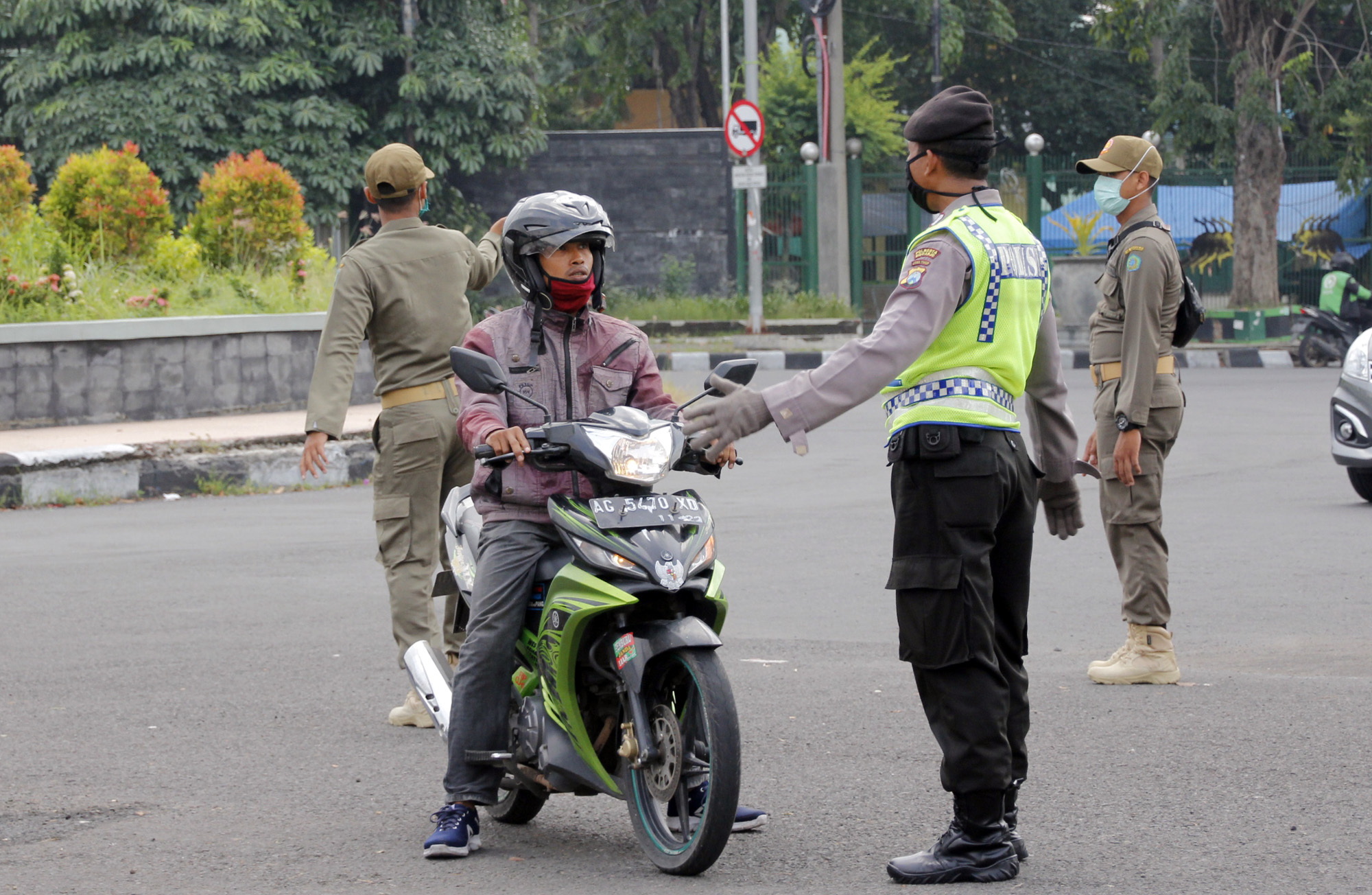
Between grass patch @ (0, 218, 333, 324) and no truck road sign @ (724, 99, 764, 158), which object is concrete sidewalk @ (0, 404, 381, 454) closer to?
grass patch @ (0, 218, 333, 324)

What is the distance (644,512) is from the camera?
13.0 ft

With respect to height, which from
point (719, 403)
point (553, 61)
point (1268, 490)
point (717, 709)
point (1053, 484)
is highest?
point (553, 61)

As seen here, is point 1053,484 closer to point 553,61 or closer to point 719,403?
point 719,403

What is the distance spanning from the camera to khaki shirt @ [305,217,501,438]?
5.41 meters

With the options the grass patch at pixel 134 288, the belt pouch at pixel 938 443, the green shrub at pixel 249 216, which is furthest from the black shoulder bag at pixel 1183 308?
the green shrub at pixel 249 216

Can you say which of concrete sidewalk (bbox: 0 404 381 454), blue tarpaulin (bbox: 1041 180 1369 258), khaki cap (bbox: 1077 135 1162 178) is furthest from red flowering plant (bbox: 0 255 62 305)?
blue tarpaulin (bbox: 1041 180 1369 258)

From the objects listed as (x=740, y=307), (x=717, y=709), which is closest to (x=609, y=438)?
(x=717, y=709)

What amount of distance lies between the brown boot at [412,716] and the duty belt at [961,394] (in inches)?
95.7

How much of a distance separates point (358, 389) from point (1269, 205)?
15.9 metres

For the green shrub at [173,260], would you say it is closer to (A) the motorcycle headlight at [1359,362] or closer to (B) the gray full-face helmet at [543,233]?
(A) the motorcycle headlight at [1359,362]

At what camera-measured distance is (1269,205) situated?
25.1 meters

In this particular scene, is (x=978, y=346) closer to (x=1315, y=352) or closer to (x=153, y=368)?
(x=153, y=368)

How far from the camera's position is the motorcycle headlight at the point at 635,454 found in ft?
13.0

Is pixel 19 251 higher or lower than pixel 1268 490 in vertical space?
higher
